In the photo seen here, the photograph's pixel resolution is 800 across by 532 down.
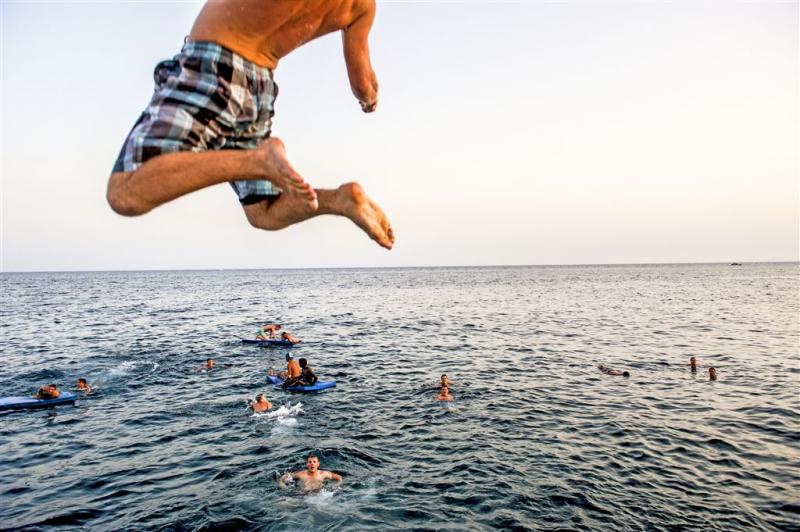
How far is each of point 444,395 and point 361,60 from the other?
785 inches

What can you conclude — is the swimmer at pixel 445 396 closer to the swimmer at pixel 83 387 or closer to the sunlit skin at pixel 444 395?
the sunlit skin at pixel 444 395

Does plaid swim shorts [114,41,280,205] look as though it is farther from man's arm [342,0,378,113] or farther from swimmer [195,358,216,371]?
swimmer [195,358,216,371]

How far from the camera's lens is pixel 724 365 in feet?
94.7

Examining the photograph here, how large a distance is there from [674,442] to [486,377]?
1066 centimetres

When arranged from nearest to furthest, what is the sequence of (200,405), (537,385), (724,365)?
(200,405) → (537,385) → (724,365)

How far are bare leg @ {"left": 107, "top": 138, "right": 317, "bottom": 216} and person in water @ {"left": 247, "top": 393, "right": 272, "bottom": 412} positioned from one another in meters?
19.6

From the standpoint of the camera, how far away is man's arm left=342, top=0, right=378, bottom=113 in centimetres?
311

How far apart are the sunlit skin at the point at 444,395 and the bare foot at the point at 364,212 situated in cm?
1958

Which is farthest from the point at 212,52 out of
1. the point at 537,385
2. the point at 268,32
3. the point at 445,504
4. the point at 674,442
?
the point at 537,385

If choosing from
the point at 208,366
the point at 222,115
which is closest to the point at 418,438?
the point at 222,115

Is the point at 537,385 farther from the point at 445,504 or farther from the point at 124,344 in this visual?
the point at 124,344

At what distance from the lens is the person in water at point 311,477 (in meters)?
13.3

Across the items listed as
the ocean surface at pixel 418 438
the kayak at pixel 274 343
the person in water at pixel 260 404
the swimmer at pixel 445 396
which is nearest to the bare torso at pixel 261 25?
the ocean surface at pixel 418 438

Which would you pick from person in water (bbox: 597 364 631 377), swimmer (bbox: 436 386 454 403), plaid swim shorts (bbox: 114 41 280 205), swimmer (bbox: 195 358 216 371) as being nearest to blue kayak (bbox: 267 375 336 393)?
swimmer (bbox: 436 386 454 403)
